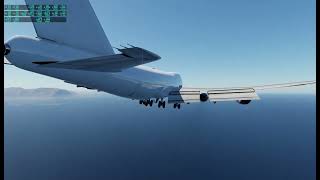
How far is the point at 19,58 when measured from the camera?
1772cm

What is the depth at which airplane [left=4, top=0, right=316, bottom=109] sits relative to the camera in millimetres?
16922

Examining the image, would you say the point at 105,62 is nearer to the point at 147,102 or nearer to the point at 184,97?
the point at 147,102

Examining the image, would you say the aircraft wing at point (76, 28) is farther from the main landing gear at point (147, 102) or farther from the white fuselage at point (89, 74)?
the main landing gear at point (147, 102)

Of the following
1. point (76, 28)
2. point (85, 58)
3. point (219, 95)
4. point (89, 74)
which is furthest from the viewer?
point (219, 95)

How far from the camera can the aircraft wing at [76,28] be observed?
66.1ft

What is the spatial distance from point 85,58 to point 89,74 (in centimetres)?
690

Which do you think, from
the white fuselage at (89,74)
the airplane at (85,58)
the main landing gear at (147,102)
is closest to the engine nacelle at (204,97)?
the airplane at (85,58)

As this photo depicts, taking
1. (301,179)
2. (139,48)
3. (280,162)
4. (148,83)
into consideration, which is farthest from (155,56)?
(280,162)

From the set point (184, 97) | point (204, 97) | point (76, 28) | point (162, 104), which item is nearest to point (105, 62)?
point (76, 28)

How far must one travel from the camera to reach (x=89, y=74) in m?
23.4

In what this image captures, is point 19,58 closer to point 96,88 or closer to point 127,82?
point 96,88

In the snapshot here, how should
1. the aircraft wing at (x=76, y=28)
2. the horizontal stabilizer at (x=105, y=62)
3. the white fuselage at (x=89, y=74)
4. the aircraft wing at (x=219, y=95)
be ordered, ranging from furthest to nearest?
1. the aircraft wing at (x=219, y=95)
2. the aircraft wing at (x=76, y=28)
3. the white fuselage at (x=89, y=74)
4. the horizontal stabilizer at (x=105, y=62)

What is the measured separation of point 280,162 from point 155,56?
599ft
